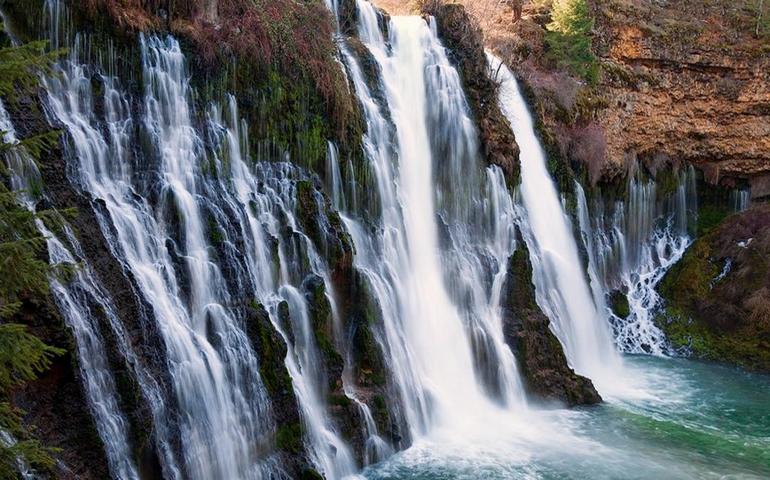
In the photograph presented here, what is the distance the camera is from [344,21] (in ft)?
50.1

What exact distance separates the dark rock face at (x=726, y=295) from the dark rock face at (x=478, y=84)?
7.43 metres

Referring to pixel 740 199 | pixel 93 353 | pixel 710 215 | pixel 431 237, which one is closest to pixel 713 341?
pixel 710 215

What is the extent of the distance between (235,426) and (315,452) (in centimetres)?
135

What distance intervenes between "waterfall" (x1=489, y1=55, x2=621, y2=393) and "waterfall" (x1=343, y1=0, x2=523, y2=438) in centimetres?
140

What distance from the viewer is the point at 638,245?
2167 centimetres

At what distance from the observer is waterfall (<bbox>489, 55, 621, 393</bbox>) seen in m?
16.1

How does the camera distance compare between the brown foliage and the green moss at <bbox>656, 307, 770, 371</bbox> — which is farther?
the green moss at <bbox>656, 307, 770, 371</bbox>

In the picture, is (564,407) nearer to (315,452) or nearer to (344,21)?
(315,452)

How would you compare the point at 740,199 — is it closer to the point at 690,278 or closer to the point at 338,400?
the point at 690,278

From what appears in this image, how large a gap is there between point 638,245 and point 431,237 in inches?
401

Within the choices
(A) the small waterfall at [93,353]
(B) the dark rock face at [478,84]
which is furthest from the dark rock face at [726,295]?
(A) the small waterfall at [93,353]

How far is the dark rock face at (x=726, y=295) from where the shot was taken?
18.8 m

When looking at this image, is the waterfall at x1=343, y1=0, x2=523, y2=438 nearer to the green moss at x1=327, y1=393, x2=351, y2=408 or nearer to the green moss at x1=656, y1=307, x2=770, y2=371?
the green moss at x1=327, y1=393, x2=351, y2=408

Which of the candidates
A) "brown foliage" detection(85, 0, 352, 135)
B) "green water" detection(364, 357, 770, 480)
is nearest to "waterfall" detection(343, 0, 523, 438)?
"green water" detection(364, 357, 770, 480)
